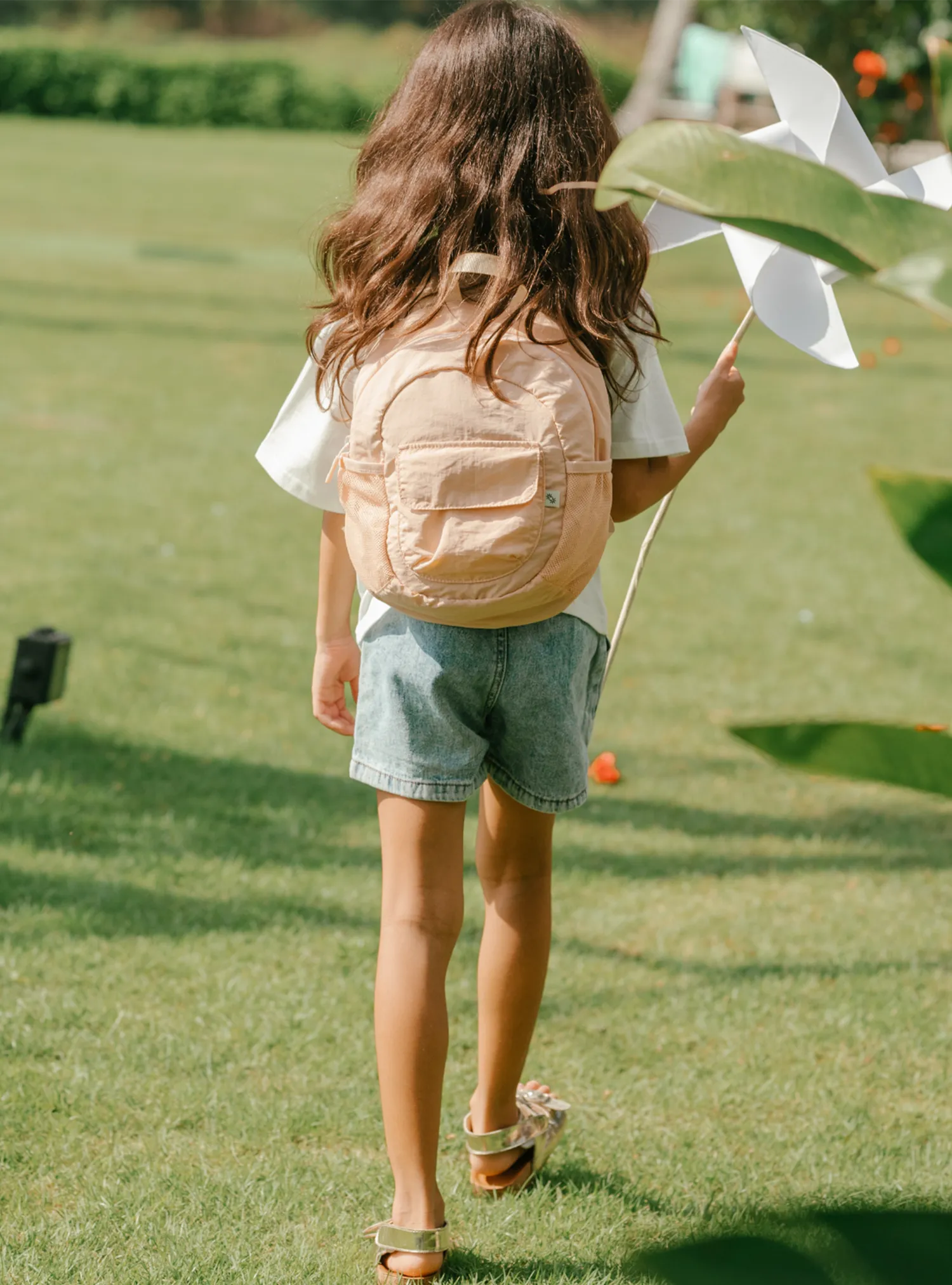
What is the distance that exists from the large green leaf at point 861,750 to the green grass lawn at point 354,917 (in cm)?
27

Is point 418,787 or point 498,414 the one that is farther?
point 418,787

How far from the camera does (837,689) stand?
5410mm

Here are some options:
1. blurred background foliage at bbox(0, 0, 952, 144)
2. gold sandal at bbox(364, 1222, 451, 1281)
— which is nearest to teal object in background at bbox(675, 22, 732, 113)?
blurred background foliage at bbox(0, 0, 952, 144)

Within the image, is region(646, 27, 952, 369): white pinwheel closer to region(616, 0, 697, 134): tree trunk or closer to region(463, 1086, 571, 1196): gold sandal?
→ region(463, 1086, 571, 1196): gold sandal

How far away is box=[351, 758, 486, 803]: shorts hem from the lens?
6.90ft

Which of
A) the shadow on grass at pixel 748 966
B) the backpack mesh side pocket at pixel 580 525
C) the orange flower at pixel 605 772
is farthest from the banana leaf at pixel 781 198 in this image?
the orange flower at pixel 605 772

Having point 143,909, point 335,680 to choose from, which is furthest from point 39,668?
point 335,680

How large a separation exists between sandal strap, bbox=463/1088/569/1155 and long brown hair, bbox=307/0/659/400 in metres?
1.26

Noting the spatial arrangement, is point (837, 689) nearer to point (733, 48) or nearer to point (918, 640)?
point (918, 640)

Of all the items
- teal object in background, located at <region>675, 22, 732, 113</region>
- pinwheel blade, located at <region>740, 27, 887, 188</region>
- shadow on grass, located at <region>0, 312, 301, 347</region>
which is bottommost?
shadow on grass, located at <region>0, 312, 301, 347</region>

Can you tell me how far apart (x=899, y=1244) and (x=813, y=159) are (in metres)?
1.40

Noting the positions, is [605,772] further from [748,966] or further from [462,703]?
[462,703]

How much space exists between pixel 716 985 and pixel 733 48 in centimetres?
2356

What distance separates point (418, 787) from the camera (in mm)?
2102
